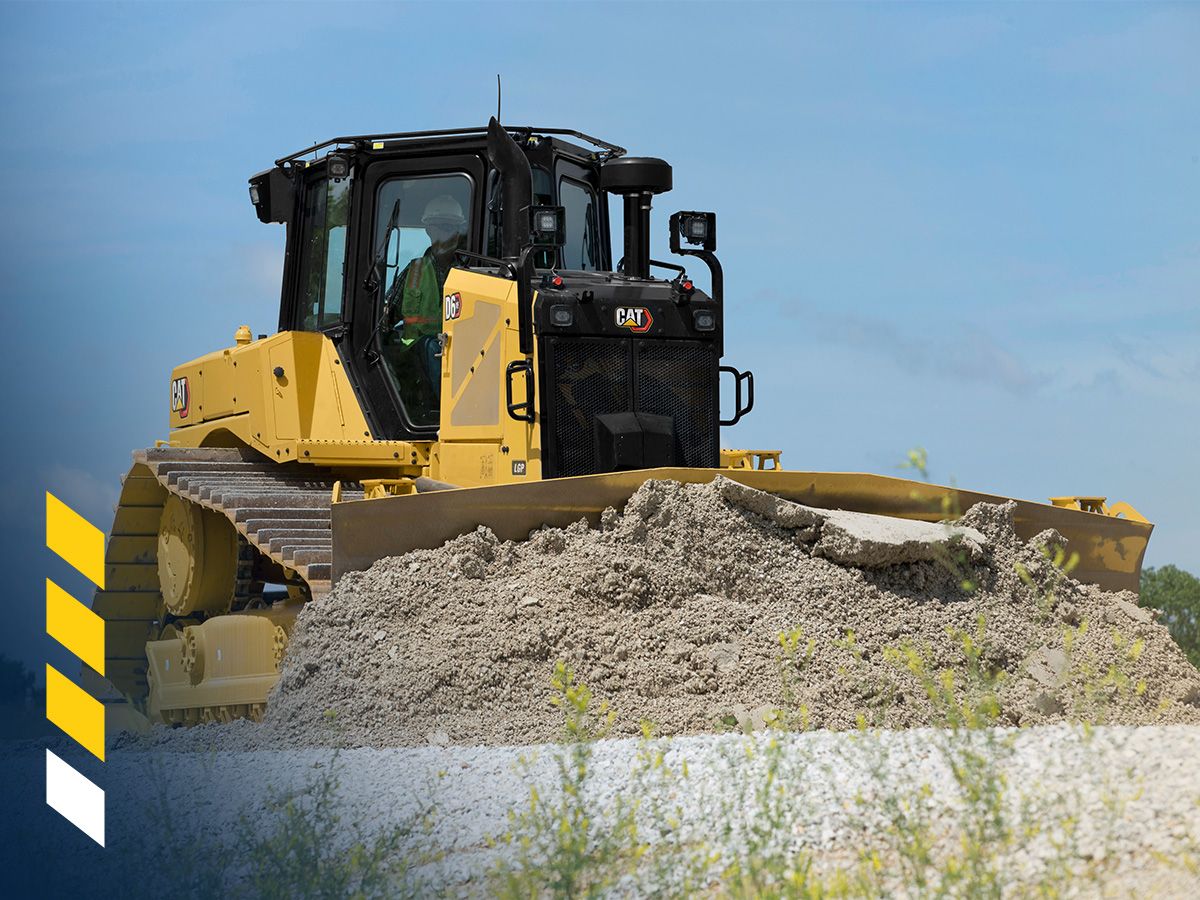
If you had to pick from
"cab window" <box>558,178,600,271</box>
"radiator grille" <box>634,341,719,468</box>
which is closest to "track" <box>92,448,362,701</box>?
"radiator grille" <box>634,341,719,468</box>

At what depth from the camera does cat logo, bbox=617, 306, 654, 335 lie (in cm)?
942

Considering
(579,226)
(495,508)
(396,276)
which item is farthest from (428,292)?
(495,508)

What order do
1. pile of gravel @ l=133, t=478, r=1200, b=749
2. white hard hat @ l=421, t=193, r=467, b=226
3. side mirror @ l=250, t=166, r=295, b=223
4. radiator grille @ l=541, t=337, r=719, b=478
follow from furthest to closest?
side mirror @ l=250, t=166, r=295, b=223, white hard hat @ l=421, t=193, r=467, b=226, radiator grille @ l=541, t=337, r=719, b=478, pile of gravel @ l=133, t=478, r=1200, b=749

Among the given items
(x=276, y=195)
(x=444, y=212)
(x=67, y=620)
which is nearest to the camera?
(x=67, y=620)

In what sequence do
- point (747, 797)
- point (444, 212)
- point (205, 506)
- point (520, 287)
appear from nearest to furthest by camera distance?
1. point (747, 797)
2. point (520, 287)
3. point (205, 506)
4. point (444, 212)

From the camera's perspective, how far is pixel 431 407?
10078 millimetres

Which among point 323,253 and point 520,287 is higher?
point 323,253

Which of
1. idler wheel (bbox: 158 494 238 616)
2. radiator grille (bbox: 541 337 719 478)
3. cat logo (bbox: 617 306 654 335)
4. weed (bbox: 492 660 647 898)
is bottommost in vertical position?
weed (bbox: 492 660 647 898)

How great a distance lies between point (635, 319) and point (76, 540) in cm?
407

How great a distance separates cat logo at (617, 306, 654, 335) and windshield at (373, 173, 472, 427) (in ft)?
4.24

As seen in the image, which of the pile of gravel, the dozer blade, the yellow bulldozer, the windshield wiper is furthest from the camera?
the windshield wiper

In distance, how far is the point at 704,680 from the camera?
7176mm

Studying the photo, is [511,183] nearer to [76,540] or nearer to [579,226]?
[579,226]

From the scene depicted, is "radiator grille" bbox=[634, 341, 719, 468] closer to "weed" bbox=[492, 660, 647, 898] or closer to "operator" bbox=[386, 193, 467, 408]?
"operator" bbox=[386, 193, 467, 408]
